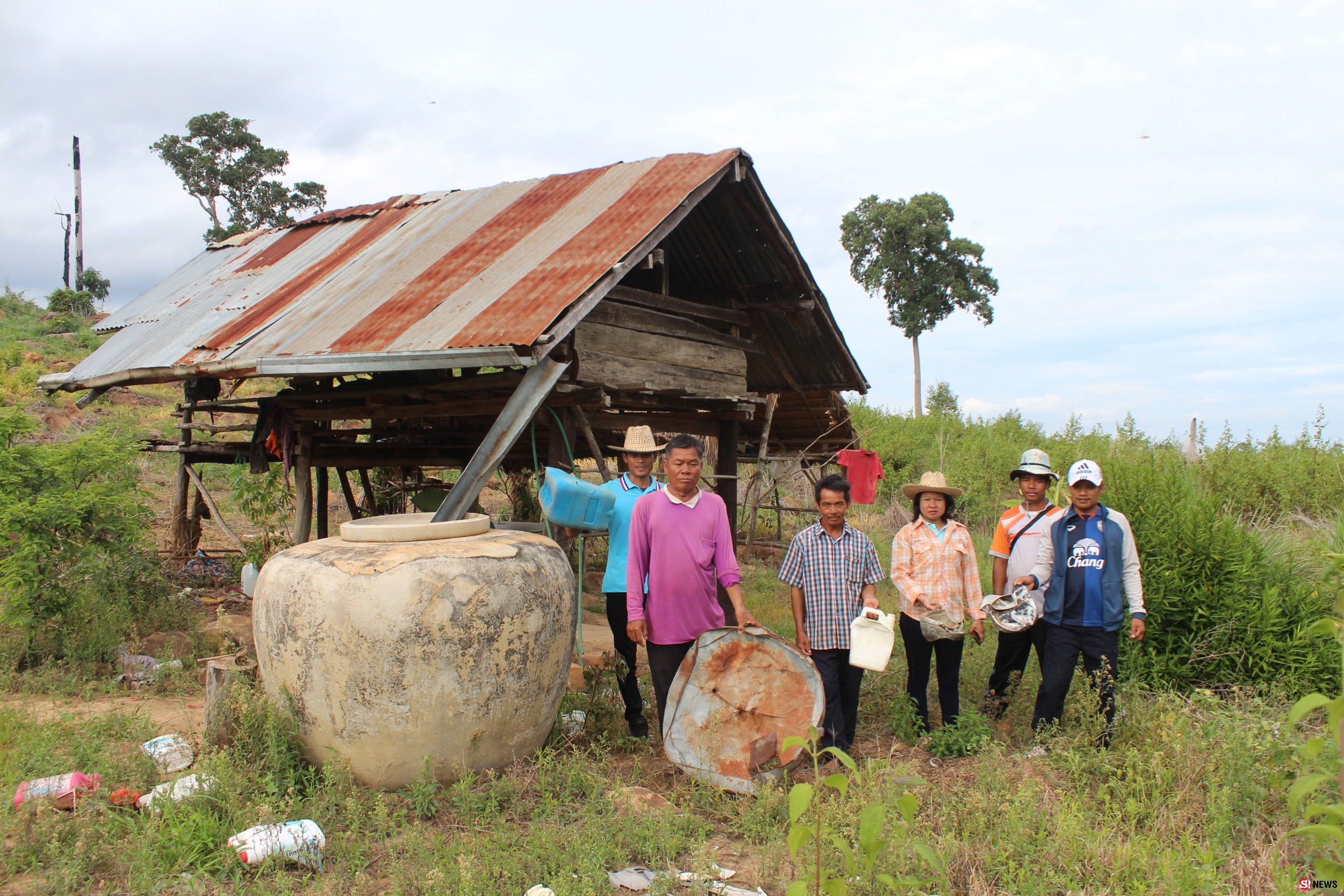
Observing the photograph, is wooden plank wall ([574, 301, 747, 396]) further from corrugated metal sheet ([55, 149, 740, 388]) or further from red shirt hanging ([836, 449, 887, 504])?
red shirt hanging ([836, 449, 887, 504])

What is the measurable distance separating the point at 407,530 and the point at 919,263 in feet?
83.6

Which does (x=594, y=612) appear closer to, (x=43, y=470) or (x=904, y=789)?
(x=43, y=470)

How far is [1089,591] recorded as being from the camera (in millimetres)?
4594

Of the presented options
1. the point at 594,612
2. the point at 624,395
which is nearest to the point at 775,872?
the point at 624,395

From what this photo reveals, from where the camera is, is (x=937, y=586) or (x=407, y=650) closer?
(x=407, y=650)

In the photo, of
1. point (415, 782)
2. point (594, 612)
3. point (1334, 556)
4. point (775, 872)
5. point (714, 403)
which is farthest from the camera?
point (594, 612)

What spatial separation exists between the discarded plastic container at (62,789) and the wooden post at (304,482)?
539 centimetres

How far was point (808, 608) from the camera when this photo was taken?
4605 millimetres

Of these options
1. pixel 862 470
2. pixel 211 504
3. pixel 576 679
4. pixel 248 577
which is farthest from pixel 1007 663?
pixel 211 504

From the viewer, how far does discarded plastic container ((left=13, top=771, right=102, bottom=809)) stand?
13.0 ft

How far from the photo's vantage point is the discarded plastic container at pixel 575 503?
17.9ft

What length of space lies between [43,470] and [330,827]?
4829 mm

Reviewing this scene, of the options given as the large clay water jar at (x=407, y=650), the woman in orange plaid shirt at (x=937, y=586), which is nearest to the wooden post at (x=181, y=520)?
the large clay water jar at (x=407, y=650)

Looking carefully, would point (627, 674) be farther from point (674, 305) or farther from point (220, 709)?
point (674, 305)
